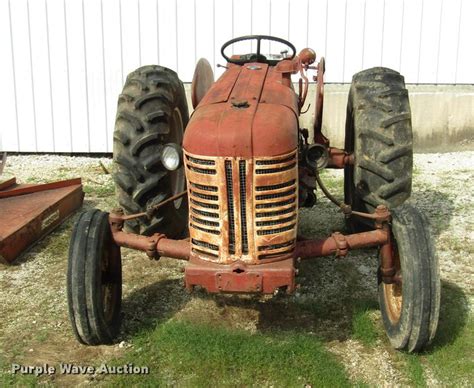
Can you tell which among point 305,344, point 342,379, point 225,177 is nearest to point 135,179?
point 225,177

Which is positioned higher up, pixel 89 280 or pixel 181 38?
pixel 181 38

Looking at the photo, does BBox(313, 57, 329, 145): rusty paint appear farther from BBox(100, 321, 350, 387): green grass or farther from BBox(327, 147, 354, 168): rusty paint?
BBox(100, 321, 350, 387): green grass

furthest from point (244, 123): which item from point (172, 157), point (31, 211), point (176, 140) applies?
point (31, 211)

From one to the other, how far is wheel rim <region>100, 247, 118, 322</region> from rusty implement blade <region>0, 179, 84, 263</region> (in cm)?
137

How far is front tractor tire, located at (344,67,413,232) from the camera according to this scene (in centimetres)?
462

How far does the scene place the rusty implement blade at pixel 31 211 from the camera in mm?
5328

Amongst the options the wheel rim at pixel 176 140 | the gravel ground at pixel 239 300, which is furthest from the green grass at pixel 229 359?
the wheel rim at pixel 176 140

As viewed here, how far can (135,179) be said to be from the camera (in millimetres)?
4621

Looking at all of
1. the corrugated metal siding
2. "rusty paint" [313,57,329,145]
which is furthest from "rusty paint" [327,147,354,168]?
the corrugated metal siding

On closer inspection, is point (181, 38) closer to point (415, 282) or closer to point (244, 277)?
point (244, 277)

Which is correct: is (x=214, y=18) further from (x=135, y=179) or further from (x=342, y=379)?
(x=342, y=379)

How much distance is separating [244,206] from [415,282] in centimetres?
100

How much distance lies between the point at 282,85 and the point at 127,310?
181cm

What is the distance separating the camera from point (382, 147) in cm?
463
